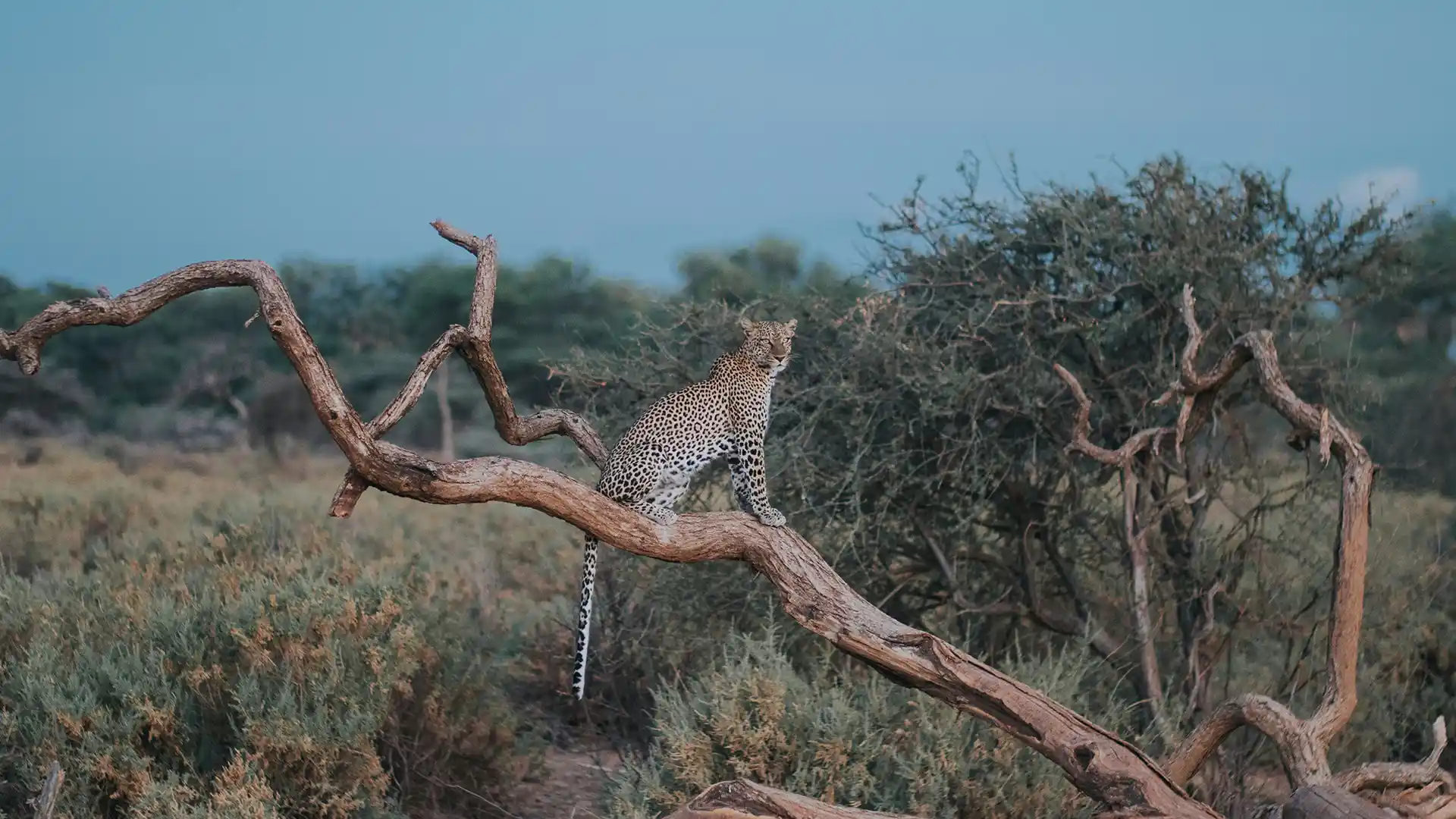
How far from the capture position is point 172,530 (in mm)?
11594

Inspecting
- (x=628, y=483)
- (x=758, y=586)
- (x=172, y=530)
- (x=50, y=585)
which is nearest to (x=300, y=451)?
(x=172, y=530)

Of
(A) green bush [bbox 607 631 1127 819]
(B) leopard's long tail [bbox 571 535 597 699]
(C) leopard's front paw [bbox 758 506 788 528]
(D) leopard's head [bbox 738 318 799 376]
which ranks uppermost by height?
(D) leopard's head [bbox 738 318 799 376]

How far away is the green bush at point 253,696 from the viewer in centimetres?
568

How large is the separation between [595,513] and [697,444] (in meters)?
0.60

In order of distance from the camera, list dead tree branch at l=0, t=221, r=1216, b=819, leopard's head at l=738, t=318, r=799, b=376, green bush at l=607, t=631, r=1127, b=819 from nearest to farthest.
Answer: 1. dead tree branch at l=0, t=221, r=1216, b=819
2. leopard's head at l=738, t=318, r=799, b=376
3. green bush at l=607, t=631, r=1127, b=819

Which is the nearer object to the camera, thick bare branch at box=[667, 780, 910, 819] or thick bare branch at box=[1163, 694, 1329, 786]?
thick bare branch at box=[667, 780, 910, 819]

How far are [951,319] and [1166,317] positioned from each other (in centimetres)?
111

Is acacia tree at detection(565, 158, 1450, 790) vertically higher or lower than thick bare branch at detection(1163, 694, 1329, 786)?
higher

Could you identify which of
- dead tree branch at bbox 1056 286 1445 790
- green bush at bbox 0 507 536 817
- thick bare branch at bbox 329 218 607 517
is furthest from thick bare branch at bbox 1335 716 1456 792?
green bush at bbox 0 507 536 817

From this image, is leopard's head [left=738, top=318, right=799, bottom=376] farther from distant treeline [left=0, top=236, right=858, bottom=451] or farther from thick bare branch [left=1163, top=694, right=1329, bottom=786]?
distant treeline [left=0, top=236, right=858, bottom=451]

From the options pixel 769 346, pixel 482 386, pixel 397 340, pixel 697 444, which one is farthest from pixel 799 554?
pixel 397 340

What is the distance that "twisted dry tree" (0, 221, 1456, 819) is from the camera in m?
4.04

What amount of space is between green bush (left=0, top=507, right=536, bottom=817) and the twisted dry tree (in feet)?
6.31

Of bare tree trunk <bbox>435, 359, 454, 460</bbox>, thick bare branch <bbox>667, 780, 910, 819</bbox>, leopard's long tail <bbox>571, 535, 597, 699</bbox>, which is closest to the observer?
thick bare branch <bbox>667, 780, 910, 819</bbox>
